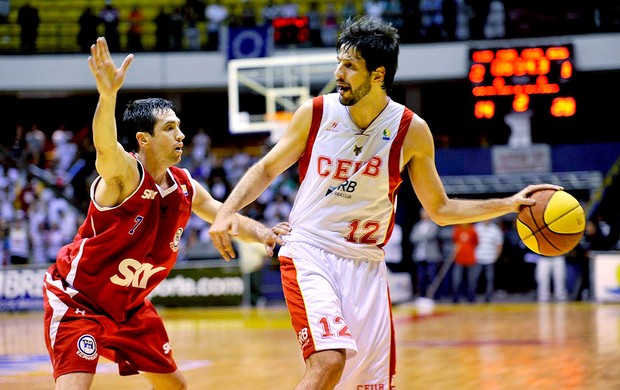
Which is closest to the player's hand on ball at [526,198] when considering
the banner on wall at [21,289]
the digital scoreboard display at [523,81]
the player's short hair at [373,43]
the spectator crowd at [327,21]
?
the player's short hair at [373,43]

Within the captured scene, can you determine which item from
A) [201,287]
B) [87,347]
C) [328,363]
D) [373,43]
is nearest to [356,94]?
[373,43]

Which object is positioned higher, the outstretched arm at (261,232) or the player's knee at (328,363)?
the outstretched arm at (261,232)

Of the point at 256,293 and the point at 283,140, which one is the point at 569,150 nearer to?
the point at 256,293

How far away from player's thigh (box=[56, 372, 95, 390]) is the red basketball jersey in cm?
43

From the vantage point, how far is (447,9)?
70.4 feet

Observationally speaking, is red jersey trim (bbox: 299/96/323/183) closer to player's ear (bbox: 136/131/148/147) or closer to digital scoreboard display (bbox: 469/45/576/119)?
player's ear (bbox: 136/131/148/147)

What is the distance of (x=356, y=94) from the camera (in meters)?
4.45

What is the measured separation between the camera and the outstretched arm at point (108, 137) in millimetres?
4281

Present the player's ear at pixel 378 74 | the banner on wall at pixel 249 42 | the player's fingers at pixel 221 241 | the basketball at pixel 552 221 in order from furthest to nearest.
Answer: the banner on wall at pixel 249 42 → the basketball at pixel 552 221 → the player's ear at pixel 378 74 → the player's fingers at pixel 221 241

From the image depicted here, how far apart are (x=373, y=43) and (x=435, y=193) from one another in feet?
2.89

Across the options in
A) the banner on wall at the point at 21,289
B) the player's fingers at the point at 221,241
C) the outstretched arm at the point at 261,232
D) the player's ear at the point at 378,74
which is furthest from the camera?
the banner on wall at the point at 21,289

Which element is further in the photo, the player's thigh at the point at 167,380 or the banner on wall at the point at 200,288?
the banner on wall at the point at 200,288

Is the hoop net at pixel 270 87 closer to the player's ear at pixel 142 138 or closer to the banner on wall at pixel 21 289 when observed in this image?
the banner on wall at pixel 21 289

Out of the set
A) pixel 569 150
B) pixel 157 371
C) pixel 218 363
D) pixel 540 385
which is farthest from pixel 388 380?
pixel 569 150
